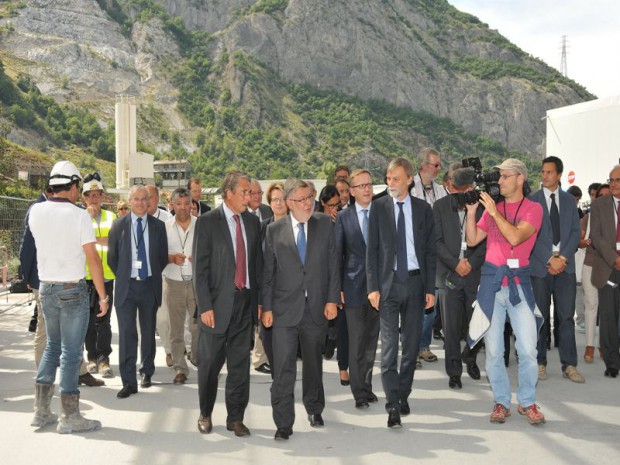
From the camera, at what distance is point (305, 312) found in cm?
495

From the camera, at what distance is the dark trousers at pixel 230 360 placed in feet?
16.1

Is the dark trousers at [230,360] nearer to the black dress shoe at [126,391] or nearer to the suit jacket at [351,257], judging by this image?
the suit jacket at [351,257]

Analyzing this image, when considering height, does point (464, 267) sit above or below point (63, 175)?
below

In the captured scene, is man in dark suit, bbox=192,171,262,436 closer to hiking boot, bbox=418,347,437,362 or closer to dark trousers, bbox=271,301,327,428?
dark trousers, bbox=271,301,327,428

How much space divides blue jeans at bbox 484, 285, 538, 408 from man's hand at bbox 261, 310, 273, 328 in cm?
170

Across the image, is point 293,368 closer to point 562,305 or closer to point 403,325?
point 403,325

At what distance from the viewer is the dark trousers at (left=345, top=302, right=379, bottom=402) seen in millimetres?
5547

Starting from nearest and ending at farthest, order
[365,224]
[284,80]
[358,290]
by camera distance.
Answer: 1. [358,290]
2. [365,224]
3. [284,80]

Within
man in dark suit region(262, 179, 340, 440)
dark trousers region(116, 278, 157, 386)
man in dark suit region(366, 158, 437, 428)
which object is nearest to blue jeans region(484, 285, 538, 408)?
man in dark suit region(366, 158, 437, 428)

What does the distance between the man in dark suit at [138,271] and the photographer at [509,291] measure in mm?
3075

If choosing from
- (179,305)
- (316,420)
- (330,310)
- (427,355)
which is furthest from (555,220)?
(179,305)

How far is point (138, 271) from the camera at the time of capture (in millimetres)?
6309

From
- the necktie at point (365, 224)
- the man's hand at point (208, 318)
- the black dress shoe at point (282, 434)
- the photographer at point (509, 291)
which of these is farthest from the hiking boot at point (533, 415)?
the man's hand at point (208, 318)

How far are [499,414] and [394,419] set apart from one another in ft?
2.70
